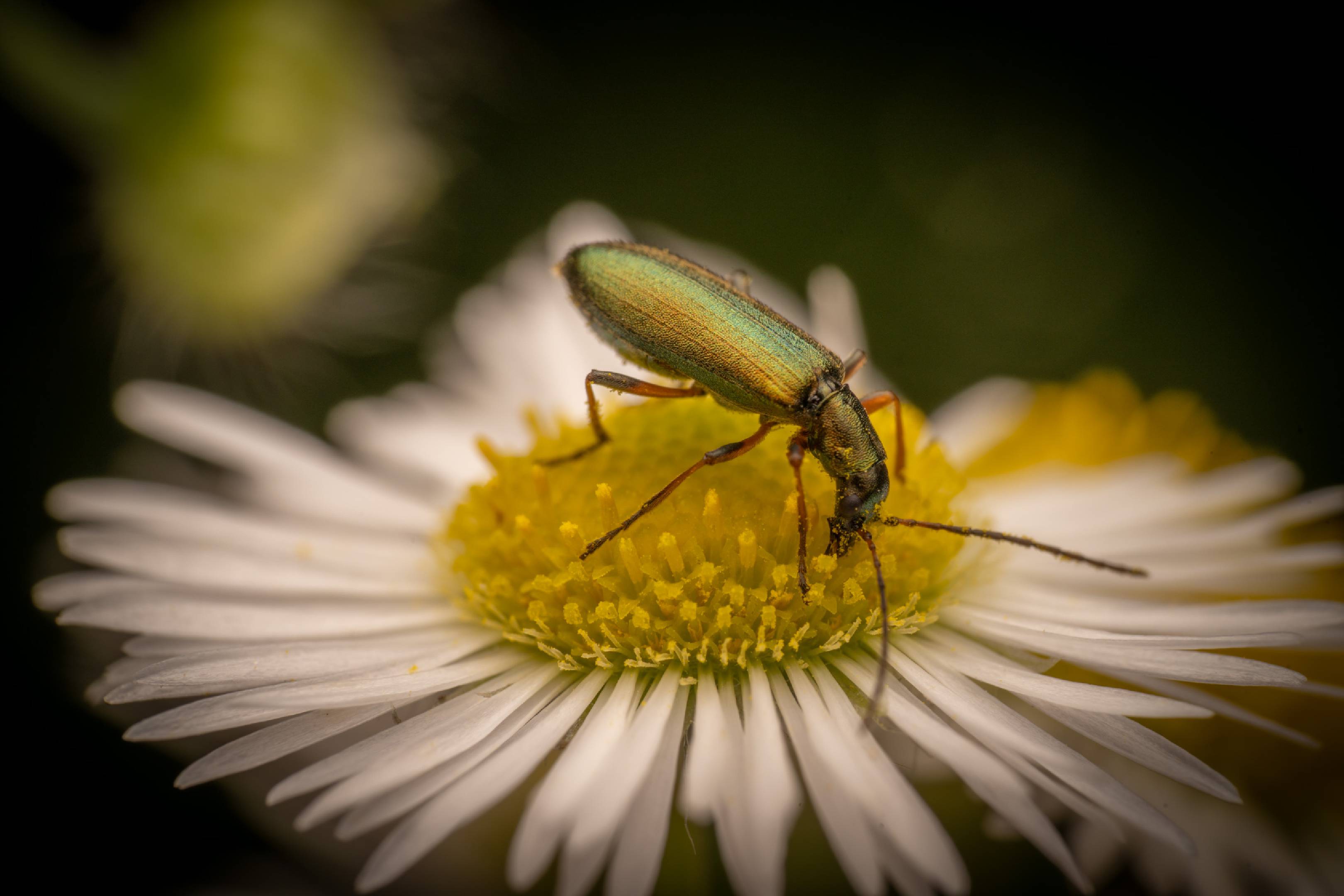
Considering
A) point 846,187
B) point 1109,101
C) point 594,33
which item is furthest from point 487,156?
point 1109,101

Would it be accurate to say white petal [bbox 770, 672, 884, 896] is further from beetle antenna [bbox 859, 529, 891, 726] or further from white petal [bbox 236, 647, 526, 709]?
white petal [bbox 236, 647, 526, 709]

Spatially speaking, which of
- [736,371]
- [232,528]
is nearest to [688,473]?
[736,371]

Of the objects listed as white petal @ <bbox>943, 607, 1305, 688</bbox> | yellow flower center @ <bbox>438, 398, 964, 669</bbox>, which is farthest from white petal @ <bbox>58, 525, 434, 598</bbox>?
white petal @ <bbox>943, 607, 1305, 688</bbox>

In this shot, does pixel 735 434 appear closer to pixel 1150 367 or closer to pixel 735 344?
pixel 735 344

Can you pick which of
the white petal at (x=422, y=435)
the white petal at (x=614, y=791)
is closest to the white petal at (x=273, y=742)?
the white petal at (x=614, y=791)

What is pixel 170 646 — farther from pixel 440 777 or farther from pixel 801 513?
pixel 801 513

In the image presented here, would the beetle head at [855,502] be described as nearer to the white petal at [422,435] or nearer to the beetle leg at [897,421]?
the beetle leg at [897,421]
